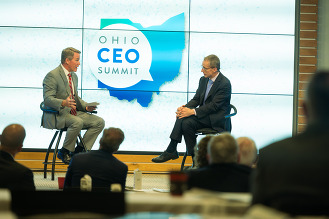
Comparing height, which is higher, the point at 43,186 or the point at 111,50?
the point at 111,50

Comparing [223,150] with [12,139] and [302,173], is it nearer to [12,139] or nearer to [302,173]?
[302,173]

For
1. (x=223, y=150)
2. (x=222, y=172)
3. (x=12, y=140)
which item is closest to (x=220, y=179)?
(x=222, y=172)

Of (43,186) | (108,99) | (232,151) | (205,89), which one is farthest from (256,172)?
(108,99)

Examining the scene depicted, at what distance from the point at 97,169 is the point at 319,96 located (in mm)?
2150

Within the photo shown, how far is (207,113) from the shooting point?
18.3ft

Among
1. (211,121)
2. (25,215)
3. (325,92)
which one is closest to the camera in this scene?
(325,92)

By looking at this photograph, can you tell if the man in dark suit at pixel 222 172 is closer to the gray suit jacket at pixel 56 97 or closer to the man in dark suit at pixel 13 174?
the man in dark suit at pixel 13 174

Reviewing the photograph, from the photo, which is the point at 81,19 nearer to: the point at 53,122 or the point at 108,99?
the point at 108,99

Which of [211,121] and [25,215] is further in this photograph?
[211,121]

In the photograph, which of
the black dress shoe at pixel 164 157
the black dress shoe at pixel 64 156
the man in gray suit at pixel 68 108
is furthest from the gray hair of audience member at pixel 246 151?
the black dress shoe at pixel 64 156

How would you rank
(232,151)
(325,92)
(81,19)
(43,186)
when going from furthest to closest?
(81,19), (43,186), (232,151), (325,92)

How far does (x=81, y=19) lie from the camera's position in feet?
22.5

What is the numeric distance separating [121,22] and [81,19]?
1.84 feet

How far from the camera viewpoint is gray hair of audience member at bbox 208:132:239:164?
2.69 metres
